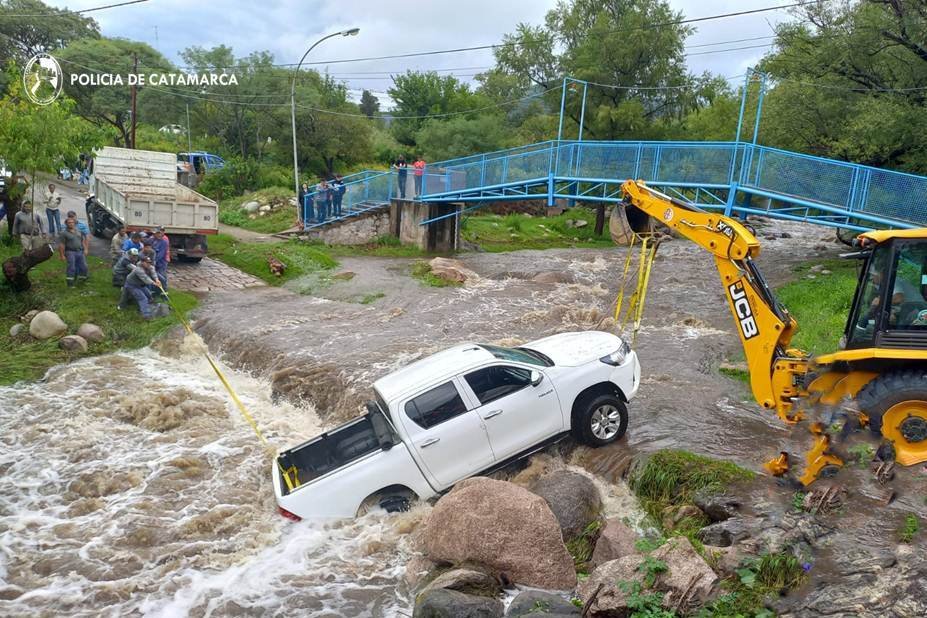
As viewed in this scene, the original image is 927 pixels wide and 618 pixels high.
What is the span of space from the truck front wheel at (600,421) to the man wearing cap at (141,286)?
37.2 feet

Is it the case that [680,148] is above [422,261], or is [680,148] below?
above

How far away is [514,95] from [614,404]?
3600 cm

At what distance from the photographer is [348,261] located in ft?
75.8

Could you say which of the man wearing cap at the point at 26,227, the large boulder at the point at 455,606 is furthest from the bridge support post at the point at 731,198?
the man wearing cap at the point at 26,227

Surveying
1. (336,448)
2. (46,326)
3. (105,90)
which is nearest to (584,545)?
(336,448)

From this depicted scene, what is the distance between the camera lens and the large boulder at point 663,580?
5.48m

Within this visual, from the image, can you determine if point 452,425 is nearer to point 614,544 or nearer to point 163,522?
point 614,544

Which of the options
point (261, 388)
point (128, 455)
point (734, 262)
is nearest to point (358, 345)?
point (261, 388)

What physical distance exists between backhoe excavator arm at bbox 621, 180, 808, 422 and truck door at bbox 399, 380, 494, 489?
3304 millimetres

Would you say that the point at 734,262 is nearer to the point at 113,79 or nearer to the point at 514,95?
the point at 514,95

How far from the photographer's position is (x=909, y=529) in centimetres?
610

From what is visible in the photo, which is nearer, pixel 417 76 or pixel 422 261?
pixel 422 261

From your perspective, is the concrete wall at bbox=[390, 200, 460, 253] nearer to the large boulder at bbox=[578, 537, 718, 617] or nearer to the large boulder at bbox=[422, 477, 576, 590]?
the large boulder at bbox=[422, 477, 576, 590]

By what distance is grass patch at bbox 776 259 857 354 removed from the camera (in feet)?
42.1
